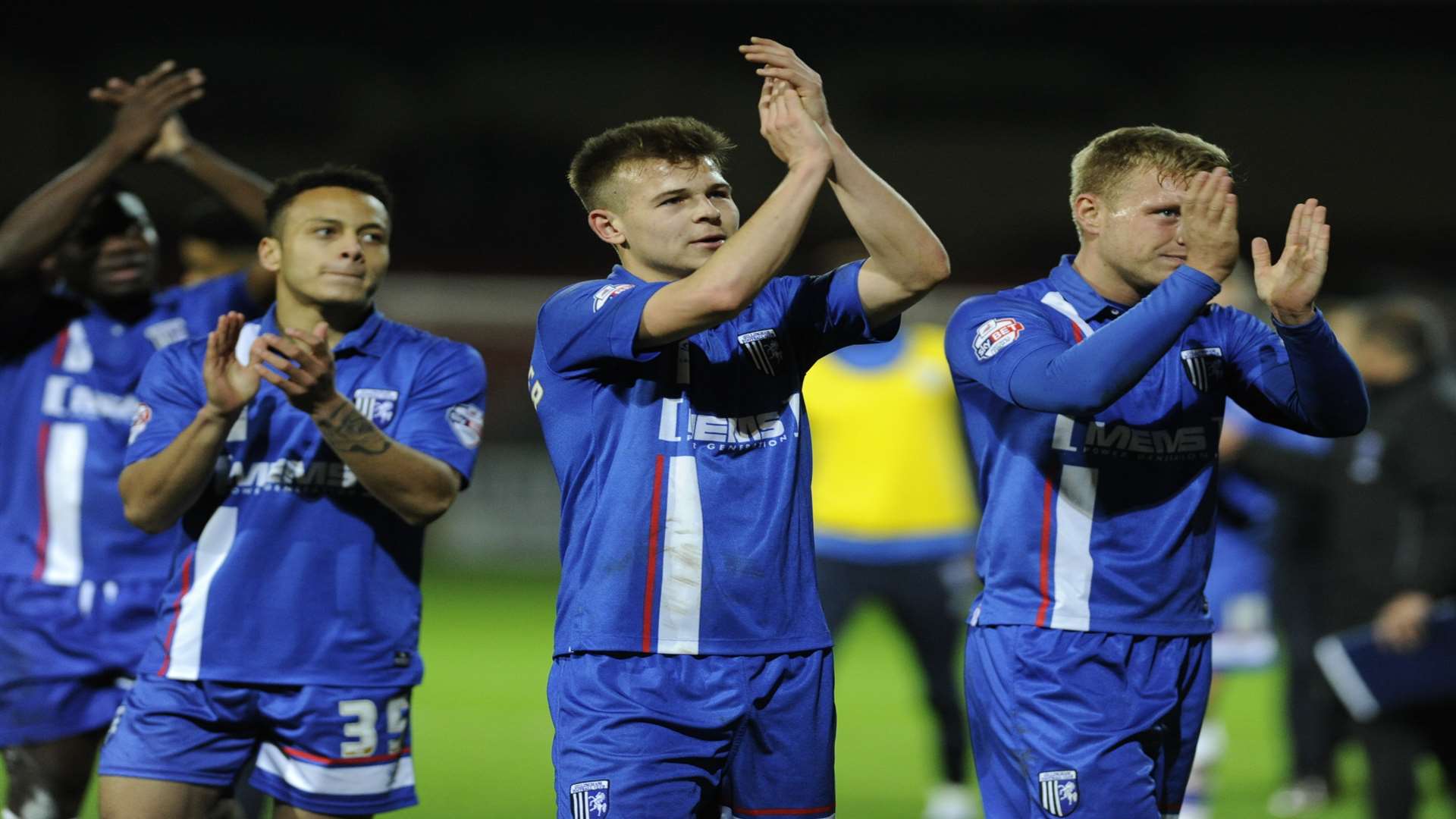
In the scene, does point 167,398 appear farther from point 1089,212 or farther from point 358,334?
point 1089,212

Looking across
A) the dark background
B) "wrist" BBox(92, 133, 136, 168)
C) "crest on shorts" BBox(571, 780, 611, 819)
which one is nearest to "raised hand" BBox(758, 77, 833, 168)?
"crest on shorts" BBox(571, 780, 611, 819)

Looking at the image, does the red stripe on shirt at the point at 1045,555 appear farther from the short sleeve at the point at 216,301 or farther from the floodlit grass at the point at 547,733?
the floodlit grass at the point at 547,733

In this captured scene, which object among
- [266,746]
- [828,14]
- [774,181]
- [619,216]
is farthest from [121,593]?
[828,14]

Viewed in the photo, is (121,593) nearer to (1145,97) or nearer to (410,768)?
(410,768)

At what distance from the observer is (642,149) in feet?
11.6

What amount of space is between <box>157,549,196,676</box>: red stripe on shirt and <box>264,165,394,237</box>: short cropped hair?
0.86 m

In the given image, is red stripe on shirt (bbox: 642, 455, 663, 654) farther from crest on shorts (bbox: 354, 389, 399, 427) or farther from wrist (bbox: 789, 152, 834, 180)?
crest on shorts (bbox: 354, 389, 399, 427)

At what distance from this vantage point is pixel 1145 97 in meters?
23.8

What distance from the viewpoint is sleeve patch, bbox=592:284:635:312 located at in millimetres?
3361

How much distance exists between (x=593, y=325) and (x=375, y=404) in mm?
962

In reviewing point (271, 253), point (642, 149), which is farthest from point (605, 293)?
point (271, 253)

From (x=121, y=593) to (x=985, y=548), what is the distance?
8.48 ft

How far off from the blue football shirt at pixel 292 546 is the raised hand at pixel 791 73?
4.25 feet

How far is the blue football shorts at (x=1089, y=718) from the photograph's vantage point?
3.54 m
